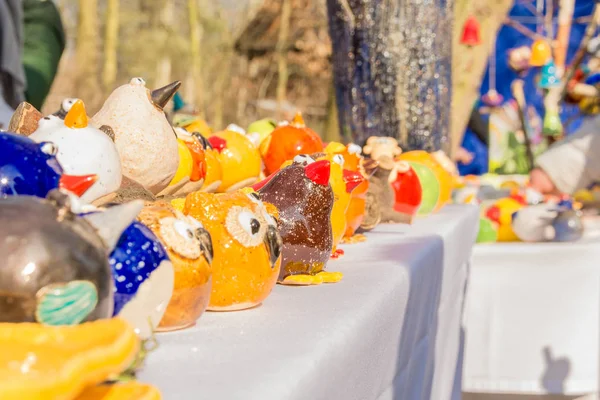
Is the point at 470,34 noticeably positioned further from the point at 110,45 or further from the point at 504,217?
the point at 110,45

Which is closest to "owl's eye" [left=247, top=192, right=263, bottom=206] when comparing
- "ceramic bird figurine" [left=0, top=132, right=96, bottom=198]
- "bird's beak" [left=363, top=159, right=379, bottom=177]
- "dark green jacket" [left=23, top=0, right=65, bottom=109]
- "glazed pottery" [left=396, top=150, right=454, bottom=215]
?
"ceramic bird figurine" [left=0, top=132, right=96, bottom=198]

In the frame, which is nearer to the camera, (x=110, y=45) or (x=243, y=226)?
(x=243, y=226)

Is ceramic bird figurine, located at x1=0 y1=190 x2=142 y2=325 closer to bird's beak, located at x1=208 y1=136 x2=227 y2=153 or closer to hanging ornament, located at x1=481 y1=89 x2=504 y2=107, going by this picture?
bird's beak, located at x1=208 y1=136 x2=227 y2=153

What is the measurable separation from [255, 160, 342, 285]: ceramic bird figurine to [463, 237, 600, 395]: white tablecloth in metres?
1.60

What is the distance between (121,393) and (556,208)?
233 cm

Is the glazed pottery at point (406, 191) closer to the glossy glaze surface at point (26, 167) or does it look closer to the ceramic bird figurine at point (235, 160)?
the ceramic bird figurine at point (235, 160)

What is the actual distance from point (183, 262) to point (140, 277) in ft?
0.30

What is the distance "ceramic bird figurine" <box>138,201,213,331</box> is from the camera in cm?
65

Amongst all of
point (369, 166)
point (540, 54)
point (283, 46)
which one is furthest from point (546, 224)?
point (283, 46)

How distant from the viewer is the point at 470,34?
9.82 ft

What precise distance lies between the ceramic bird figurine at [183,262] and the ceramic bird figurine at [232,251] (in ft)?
0.24

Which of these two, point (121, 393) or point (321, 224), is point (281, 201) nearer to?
point (321, 224)

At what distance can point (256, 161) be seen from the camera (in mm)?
1320

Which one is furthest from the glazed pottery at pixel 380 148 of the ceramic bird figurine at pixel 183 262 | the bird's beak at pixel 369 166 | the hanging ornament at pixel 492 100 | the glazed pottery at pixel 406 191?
the hanging ornament at pixel 492 100
